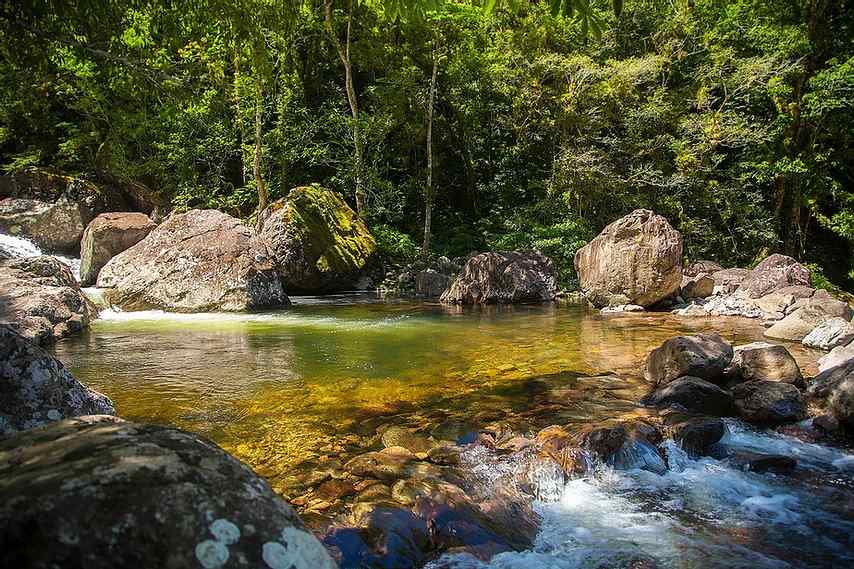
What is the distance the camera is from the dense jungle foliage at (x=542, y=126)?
58.6 feet

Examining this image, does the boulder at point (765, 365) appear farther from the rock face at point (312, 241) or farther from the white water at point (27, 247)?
the white water at point (27, 247)

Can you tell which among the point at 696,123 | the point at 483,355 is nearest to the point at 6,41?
the point at 483,355

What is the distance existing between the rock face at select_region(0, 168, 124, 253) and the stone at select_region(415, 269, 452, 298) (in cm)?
1187

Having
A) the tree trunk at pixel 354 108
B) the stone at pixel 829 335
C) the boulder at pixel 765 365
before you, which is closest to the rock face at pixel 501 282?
the tree trunk at pixel 354 108

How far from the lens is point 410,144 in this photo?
72.6 ft

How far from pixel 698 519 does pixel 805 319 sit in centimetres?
773

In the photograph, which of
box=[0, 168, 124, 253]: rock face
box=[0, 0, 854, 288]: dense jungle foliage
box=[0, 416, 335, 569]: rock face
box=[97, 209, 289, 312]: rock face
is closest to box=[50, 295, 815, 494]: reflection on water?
box=[97, 209, 289, 312]: rock face

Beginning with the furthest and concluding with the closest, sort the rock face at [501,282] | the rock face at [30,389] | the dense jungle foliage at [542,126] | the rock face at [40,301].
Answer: the dense jungle foliage at [542,126] < the rock face at [501,282] < the rock face at [40,301] < the rock face at [30,389]

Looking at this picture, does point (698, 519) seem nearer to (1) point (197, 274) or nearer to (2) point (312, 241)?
(1) point (197, 274)

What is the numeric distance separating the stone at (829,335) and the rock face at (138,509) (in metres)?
9.12

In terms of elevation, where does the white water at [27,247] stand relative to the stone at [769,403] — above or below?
above

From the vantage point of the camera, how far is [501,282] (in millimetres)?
15578

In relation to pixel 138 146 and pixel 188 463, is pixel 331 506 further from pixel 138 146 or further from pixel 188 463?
pixel 138 146

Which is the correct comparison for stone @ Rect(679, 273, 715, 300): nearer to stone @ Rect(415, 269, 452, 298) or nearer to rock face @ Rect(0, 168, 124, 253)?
stone @ Rect(415, 269, 452, 298)
